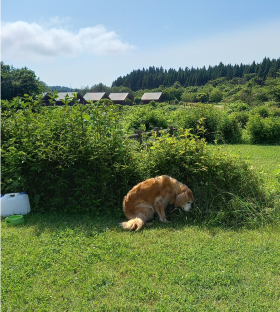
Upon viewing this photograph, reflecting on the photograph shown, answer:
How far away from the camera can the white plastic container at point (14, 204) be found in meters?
5.34

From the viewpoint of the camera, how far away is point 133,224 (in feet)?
15.2

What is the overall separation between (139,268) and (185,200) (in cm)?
190

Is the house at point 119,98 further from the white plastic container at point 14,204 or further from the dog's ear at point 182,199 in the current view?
the dog's ear at point 182,199

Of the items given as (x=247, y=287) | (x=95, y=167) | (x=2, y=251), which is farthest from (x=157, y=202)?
(x=2, y=251)

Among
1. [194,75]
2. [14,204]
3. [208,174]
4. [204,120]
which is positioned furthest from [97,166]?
[194,75]

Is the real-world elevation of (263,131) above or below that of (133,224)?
above

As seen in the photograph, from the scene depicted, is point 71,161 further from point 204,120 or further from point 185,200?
point 204,120

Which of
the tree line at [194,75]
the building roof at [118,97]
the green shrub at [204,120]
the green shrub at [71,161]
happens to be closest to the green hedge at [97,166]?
the green shrub at [71,161]

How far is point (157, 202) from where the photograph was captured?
198 inches

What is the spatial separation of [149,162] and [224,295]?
3.20 meters

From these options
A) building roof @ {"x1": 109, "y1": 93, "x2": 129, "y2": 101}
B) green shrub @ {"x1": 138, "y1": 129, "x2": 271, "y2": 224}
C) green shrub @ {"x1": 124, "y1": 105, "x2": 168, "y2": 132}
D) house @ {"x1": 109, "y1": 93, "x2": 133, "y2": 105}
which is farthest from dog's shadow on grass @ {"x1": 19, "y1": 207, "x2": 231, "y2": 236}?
building roof @ {"x1": 109, "y1": 93, "x2": 129, "y2": 101}

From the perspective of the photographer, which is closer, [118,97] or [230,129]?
[230,129]

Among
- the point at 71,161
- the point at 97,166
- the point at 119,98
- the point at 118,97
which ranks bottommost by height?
the point at 97,166

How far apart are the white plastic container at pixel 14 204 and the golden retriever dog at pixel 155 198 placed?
2108 millimetres
